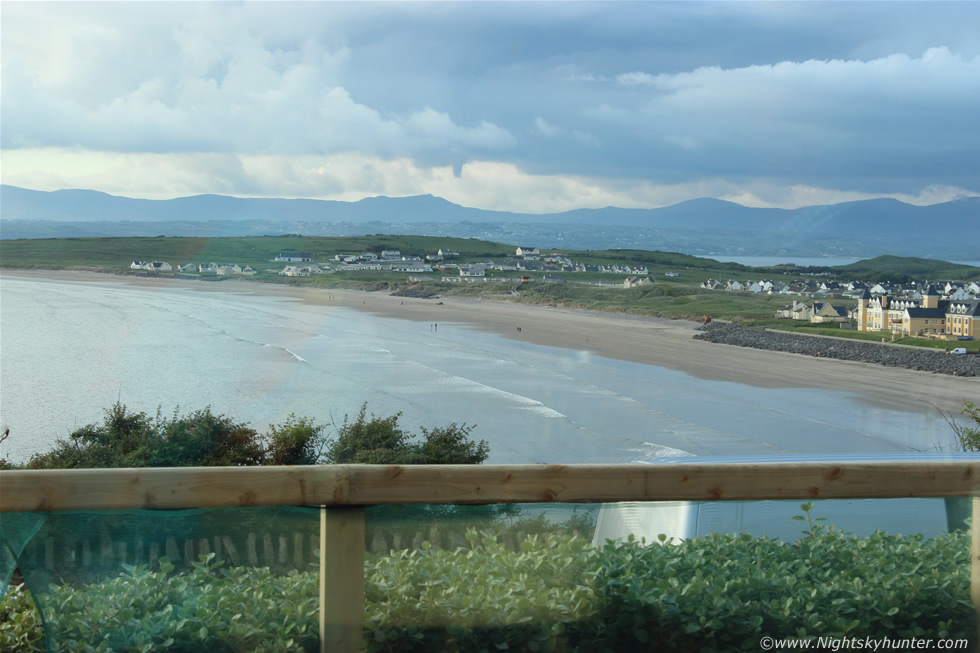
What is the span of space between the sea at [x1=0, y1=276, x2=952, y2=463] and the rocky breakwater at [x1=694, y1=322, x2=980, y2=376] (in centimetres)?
805

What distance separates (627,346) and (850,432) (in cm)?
1678

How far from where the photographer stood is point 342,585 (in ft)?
7.98

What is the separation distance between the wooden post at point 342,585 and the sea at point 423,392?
40.1ft

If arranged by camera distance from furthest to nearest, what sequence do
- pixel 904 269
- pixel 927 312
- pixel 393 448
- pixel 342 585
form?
1. pixel 904 269
2. pixel 927 312
3. pixel 393 448
4. pixel 342 585

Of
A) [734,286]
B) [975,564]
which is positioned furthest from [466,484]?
[734,286]

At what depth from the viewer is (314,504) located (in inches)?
93.6

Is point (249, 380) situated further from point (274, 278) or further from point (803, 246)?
point (803, 246)

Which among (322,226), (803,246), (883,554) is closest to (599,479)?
(883,554)

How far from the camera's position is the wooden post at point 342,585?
2.41 m

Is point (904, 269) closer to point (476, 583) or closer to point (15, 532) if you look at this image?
point (476, 583)

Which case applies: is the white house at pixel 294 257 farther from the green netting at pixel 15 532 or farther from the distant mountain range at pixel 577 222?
the green netting at pixel 15 532

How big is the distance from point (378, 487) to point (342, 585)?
32cm

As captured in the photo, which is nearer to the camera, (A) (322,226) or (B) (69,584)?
(B) (69,584)

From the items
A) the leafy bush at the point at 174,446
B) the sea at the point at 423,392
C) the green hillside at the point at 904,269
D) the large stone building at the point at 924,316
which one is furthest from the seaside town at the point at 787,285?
the leafy bush at the point at 174,446
